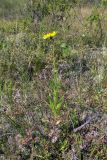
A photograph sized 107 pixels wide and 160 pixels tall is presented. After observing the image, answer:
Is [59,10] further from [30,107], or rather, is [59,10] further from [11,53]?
[30,107]

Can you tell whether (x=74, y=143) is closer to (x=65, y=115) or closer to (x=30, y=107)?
(x=65, y=115)

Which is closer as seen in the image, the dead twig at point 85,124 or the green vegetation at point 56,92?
the green vegetation at point 56,92

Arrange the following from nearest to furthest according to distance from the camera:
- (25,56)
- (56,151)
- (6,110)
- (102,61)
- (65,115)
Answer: (56,151)
(65,115)
(6,110)
(102,61)
(25,56)

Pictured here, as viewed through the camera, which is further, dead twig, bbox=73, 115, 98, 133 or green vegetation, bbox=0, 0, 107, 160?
dead twig, bbox=73, 115, 98, 133

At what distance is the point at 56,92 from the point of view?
282cm

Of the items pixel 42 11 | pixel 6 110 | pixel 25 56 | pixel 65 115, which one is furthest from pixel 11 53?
pixel 42 11

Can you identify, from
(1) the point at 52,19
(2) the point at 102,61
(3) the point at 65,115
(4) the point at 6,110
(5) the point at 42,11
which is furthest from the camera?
(5) the point at 42,11

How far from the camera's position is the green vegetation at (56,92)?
2.63 m

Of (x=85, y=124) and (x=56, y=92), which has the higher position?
(x=56, y=92)

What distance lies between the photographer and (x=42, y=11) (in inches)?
233

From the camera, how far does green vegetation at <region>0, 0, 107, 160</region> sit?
263cm

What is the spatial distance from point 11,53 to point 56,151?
1759mm

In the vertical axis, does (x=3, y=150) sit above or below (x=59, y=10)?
below

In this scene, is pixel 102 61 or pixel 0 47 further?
pixel 0 47
